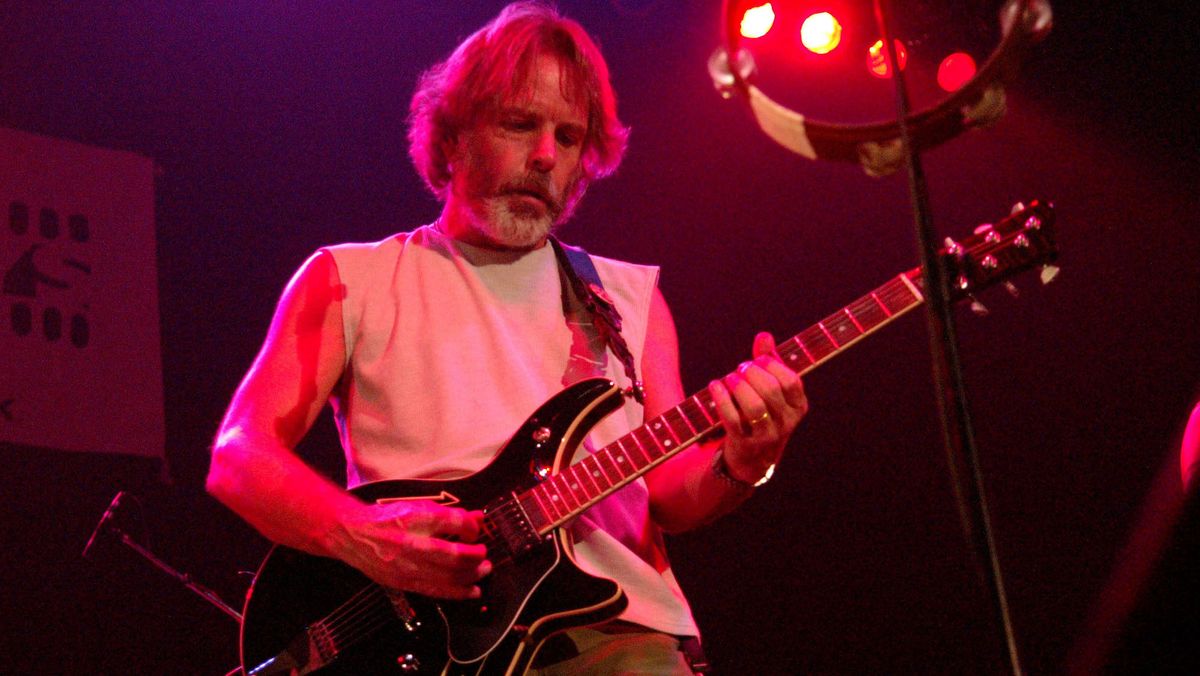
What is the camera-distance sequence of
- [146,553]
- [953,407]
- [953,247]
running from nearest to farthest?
[953,407], [953,247], [146,553]

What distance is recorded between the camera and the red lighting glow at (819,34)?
456cm

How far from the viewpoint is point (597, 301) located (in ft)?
10.0

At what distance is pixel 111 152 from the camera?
4.61 m

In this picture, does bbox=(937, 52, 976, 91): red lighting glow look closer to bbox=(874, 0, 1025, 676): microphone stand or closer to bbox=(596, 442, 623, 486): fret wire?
bbox=(874, 0, 1025, 676): microphone stand

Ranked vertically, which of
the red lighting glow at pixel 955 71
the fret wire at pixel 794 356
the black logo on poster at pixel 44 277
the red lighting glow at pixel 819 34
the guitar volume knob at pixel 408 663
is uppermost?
the red lighting glow at pixel 819 34

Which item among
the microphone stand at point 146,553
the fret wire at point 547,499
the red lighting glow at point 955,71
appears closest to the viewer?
the red lighting glow at point 955,71

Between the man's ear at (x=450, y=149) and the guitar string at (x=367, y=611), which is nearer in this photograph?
the guitar string at (x=367, y=611)

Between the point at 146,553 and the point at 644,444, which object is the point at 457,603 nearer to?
the point at 644,444

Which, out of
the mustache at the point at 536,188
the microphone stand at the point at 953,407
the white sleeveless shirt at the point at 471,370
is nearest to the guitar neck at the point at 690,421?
the white sleeveless shirt at the point at 471,370

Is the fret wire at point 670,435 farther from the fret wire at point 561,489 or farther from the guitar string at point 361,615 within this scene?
the guitar string at point 361,615

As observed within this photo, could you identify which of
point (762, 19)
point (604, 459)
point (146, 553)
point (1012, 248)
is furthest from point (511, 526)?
point (762, 19)

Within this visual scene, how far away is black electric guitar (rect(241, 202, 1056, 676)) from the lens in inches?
93.9

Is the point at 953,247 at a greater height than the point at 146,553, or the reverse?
the point at 146,553

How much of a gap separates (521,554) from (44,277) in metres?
2.87
